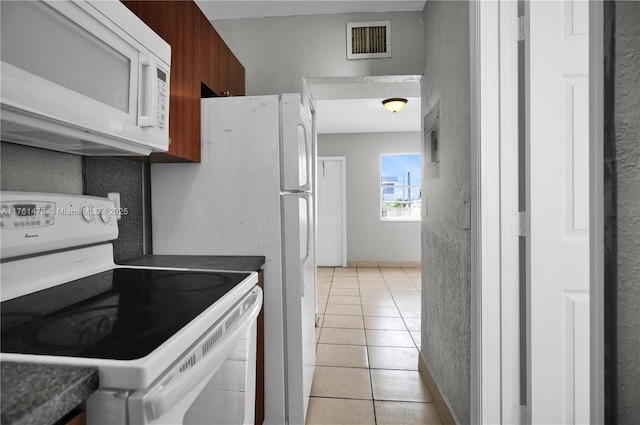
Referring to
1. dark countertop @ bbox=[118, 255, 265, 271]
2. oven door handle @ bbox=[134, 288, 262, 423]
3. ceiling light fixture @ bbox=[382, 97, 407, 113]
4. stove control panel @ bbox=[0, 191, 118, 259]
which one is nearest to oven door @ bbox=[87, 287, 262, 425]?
oven door handle @ bbox=[134, 288, 262, 423]

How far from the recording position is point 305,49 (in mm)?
2572

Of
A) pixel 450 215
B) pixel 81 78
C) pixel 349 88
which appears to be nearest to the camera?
pixel 81 78

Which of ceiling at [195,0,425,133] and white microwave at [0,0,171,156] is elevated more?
ceiling at [195,0,425,133]

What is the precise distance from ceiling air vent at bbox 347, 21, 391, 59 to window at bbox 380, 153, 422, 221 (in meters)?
4.07

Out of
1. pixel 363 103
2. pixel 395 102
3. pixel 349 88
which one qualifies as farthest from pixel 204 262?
pixel 363 103

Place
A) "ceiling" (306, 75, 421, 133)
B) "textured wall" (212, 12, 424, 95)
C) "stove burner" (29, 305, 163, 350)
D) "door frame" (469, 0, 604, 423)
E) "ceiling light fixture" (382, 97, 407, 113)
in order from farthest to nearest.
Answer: "ceiling light fixture" (382, 97, 407, 113), "ceiling" (306, 75, 421, 133), "textured wall" (212, 12, 424, 95), "door frame" (469, 0, 604, 423), "stove burner" (29, 305, 163, 350)

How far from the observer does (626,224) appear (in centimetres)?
61

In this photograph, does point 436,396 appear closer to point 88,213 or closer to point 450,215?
point 450,215

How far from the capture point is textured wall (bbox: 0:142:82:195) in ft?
3.59

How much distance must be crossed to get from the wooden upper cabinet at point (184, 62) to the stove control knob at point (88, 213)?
13.4 inches

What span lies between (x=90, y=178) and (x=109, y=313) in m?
0.82

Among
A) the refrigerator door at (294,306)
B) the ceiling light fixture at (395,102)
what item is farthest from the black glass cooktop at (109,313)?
the ceiling light fixture at (395,102)

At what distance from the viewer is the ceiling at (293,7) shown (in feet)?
7.87

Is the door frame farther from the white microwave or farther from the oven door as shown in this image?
the white microwave
